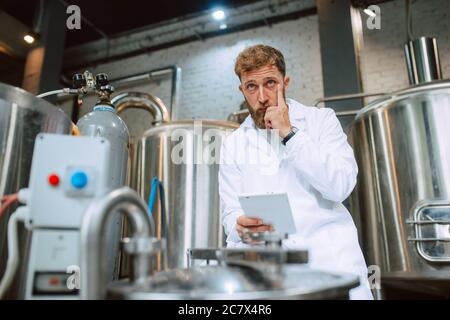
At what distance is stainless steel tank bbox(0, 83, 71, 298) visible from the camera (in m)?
1.02

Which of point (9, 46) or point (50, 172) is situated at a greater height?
point (9, 46)

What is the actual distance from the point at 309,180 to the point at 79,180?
82 centimetres

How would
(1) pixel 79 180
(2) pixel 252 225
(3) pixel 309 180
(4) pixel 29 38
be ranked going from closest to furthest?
(1) pixel 79 180 → (2) pixel 252 225 → (3) pixel 309 180 → (4) pixel 29 38

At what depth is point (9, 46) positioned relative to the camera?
4.28m

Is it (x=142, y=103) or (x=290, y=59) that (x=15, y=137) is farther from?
(x=290, y=59)

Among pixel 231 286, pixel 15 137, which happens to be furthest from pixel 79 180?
pixel 15 137

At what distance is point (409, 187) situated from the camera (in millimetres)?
1910

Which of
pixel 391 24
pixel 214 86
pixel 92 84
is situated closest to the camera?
pixel 92 84

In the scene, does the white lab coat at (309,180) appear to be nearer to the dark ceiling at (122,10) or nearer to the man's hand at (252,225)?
the man's hand at (252,225)

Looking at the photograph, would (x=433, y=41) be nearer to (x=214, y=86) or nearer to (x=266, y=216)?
(x=266, y=216)

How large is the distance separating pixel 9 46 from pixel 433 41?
14.1 feet

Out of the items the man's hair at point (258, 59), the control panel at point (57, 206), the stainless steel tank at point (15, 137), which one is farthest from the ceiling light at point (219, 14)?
the control panel at point (57, 206)

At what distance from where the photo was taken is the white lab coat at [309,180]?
1.23 meters

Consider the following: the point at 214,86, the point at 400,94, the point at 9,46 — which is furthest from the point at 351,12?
the point at 9,46
